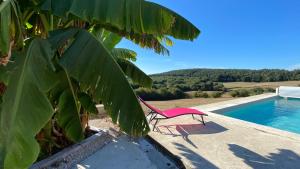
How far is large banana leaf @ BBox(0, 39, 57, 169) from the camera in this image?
242 centimetres

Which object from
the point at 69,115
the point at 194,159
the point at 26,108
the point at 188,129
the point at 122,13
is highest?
the point at 122,13

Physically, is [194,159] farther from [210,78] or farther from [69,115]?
[210,78]

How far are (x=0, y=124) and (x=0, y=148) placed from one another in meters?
0.34

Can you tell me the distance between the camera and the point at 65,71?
3.31 metres

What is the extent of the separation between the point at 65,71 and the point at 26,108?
0.79 meters

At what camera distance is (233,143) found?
6.55 meters

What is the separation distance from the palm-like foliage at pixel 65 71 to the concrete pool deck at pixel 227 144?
244cm

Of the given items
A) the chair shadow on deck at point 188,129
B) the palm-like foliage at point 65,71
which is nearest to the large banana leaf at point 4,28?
the palm-like foliage at point 65,71

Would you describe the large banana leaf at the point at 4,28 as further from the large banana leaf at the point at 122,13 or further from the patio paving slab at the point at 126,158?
the patio paving slab at the point at 126,158

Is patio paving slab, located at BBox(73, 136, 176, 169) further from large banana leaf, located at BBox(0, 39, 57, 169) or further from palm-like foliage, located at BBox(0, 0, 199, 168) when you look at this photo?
large banana leaf, located at BBox(0, 39, 57, 169)

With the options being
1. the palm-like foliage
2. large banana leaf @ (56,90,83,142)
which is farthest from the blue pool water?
the palm-like foliage

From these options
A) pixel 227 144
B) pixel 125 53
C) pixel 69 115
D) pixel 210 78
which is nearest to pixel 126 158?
pixel 69 115

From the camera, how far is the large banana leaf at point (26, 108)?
7.93ft

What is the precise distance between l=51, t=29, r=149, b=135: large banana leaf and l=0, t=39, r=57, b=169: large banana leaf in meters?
0.28
